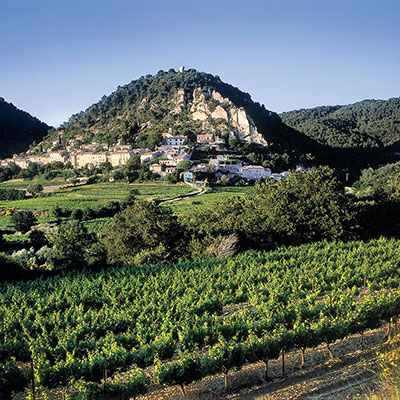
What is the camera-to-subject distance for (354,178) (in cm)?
8519

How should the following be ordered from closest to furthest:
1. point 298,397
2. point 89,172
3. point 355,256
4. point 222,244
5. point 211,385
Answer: point 298,397
point 211,385
point 355,256
point 222,244
point 89,172

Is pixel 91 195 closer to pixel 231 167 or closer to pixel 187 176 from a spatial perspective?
pixel 187 176

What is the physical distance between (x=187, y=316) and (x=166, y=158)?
7052 centimetres

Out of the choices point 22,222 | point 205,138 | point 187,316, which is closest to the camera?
point 187,316

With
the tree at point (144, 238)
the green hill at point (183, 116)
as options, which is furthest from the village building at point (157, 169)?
the tree at point (144, 238)

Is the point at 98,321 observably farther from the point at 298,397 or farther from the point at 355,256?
the point at 355,256

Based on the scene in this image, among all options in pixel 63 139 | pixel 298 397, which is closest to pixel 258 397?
pixel 298 397

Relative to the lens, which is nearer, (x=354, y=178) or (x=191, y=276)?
(x=191, y=276)

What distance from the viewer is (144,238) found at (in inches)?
862

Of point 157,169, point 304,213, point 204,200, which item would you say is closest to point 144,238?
point 304,213

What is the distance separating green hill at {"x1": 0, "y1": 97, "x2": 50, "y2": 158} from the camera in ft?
378

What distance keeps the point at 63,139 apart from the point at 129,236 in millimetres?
101820

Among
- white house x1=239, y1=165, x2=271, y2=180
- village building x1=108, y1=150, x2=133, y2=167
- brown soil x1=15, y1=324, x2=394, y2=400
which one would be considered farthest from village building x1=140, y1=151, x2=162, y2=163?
brown soil x1=15, y1=324, x2=394, y2=400

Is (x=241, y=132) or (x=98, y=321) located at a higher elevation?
(x=241, y=132)
